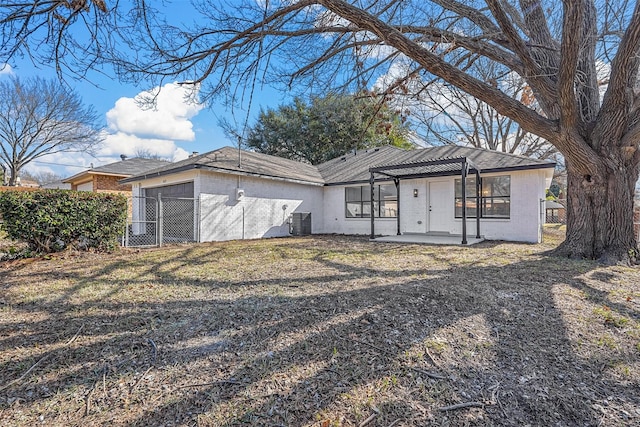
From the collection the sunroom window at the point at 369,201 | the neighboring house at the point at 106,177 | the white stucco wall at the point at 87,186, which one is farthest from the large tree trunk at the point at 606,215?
A: the white stucco wall at the point at 87,186

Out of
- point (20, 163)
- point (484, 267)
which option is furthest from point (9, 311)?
point (20, 163)

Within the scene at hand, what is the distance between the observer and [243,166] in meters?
11.0

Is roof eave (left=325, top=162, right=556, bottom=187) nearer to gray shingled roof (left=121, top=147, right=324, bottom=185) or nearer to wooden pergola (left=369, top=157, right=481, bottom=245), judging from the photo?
wooden pergola (left=369, top=157, right=481, bottom=245)

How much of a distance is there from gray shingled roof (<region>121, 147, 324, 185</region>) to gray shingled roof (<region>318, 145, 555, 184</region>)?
1.12 m

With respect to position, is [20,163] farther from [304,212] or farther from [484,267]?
[484,267]

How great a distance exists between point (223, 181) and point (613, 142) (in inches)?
381

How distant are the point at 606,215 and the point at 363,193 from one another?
308 inches

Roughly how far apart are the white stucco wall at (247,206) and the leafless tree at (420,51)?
15.4 ft

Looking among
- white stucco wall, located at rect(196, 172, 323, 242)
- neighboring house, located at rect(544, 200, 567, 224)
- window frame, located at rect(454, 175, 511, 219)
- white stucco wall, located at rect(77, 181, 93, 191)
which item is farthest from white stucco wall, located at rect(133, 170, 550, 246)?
neighboring house, located at rect(544, 200, 567, 224)

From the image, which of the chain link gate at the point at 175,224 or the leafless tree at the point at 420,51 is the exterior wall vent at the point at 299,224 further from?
the leafless tree at the point at 420,51

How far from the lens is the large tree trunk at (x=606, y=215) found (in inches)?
229

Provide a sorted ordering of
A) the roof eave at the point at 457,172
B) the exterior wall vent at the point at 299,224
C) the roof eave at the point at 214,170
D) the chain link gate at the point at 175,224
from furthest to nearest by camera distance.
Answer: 1. the exterior wall vent at the point at 299,224
2. the chain link gate at the point at 175,224
3. the roof eave at the point at 214,170
4. the roof eave at the point at 457,172

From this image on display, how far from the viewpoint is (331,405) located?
1.84 meters

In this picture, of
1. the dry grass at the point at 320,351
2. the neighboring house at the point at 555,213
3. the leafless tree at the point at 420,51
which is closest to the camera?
the dry grass at the point at 320,351
